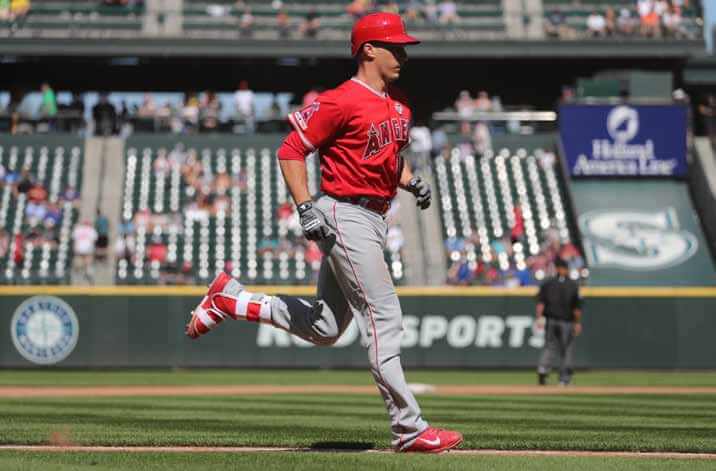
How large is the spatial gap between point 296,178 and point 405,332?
1704 cm

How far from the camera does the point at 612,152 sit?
31484 mm

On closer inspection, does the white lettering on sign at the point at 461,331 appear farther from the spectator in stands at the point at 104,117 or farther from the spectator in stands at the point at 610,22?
the spectator in stands at the point at 610,22

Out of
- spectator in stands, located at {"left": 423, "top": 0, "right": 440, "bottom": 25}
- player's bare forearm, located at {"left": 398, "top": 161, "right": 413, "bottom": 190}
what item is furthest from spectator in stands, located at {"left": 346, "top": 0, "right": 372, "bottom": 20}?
player's bare forearm, located at {"left": 398, "top": 161, "right": 413, "bottom": 190}

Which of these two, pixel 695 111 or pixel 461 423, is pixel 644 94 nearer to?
pixel 695 111

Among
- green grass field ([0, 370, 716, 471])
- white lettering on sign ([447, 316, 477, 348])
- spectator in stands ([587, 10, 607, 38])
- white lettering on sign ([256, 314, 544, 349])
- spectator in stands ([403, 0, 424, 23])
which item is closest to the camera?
green grass field ([0, 370, 716, 471])

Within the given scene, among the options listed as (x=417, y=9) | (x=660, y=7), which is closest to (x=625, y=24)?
(x=660, y=7)

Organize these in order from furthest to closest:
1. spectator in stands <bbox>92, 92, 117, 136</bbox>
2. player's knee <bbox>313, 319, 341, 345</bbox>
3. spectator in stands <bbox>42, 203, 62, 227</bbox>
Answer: spectator in stands <bbox>92, 92, 117, 136</bbox>
spectator in stands <bbox>42, 203, 62, 227</bbox>
player's knee <bbox>313, 319, 341, 345</bbox>

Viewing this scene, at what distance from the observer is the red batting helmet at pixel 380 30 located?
6.75m

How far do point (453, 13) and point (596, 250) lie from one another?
8.42 meters

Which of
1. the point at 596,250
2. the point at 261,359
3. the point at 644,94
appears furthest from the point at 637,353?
the point at 644,94

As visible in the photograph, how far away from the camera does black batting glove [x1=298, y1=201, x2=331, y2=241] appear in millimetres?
6438

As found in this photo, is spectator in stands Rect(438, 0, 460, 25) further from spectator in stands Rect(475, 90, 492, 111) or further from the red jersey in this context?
the red jersey

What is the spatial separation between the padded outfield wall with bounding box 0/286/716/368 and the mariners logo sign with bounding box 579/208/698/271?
13.4ft

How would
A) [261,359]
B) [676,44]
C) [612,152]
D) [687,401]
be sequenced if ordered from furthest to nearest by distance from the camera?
[676,44]
[612,152]
[261,359]
[687,401]
